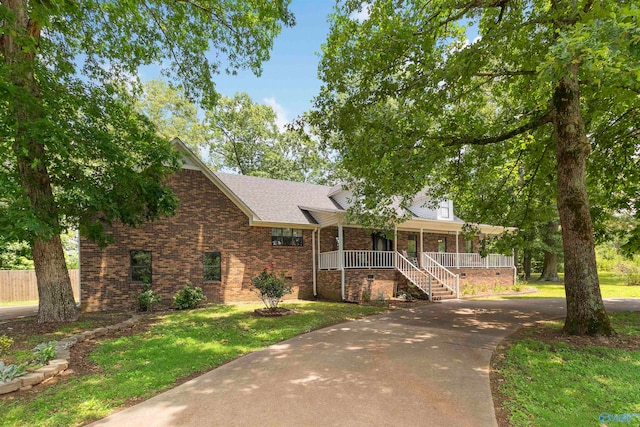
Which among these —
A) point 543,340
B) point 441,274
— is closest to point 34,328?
point 543,340

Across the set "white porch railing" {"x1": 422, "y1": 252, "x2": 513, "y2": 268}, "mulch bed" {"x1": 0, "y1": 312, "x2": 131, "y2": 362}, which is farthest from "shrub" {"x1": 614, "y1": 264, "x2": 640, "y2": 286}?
"mulch bed" {"x1": 0, "y1": 312, "x2": 131, "y2": 362}

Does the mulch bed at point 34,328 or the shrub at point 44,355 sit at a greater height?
the shrub at point 44,355

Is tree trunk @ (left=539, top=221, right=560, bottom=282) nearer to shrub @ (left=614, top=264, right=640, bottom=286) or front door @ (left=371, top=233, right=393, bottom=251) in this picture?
shrub @ (left=614, top=264, right=640, bottom=286)

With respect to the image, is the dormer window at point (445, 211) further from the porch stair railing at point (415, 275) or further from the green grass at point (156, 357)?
the green grass at point (156, 357)

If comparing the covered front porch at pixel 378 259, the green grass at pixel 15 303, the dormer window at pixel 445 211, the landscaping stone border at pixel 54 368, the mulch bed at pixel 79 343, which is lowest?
the green grass at pixel 15 303

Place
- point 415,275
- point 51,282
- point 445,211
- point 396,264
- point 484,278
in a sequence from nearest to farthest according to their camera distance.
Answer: point 51,282 < point 415,275 < point 396,264 < point 484,278 < point 445,211

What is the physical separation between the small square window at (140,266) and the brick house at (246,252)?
0.03 metres

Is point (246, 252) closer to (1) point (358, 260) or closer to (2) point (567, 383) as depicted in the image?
(1) point (358, 260)

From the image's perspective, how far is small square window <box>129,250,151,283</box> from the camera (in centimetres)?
1231

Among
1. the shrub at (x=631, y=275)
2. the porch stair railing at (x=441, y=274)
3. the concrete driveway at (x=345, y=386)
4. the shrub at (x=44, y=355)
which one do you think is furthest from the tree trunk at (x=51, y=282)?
the shrub at (x=631, y=275)

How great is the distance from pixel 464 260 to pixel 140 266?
15.9 metres

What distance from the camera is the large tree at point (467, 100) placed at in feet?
22.9

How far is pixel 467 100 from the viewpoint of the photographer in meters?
10.8

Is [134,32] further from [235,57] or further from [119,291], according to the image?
[119,291]
